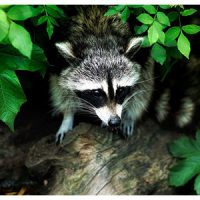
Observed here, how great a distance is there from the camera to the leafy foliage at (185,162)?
10.7 ft

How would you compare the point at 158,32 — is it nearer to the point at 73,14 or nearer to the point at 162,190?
the point at 73,14

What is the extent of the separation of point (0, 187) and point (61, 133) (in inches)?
20.6

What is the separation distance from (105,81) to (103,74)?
49 millimetres

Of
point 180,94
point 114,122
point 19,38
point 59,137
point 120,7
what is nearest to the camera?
point 19,38

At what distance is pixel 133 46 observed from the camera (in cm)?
316

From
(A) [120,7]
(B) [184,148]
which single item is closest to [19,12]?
(A) [120,7]

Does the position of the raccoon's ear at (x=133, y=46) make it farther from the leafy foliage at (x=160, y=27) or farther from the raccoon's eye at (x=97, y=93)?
the raccoon's eye at (x=97, y=93)

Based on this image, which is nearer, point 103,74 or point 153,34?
point 153,34

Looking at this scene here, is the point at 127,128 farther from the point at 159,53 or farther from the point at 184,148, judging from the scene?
the point at 159,53

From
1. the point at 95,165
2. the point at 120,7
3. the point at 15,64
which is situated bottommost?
the point at 95,165

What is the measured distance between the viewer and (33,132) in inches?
139

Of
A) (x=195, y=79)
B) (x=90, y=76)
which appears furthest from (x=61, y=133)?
(x=195, y=79)

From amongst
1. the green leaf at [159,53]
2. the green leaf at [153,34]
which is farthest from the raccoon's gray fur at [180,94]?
the green leaf at [153,34]

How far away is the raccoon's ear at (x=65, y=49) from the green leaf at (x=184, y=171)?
94 centimetres
